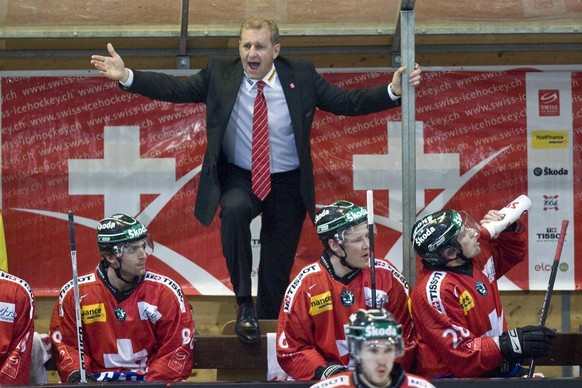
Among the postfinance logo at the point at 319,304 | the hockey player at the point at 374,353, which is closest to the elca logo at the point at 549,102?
the postfinance logo at the point at 319,304

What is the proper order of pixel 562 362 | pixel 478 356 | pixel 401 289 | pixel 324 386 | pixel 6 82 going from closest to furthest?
pixel 324 386 → pixel 478 356 → pixel 401 289 → pixel 562 362 → pixel 6 82

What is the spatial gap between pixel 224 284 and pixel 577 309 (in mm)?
1950

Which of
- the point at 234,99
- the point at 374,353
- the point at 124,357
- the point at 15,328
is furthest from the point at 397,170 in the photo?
the point at 374,353

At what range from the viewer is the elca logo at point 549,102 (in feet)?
23.2

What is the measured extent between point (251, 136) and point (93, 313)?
3.49ft

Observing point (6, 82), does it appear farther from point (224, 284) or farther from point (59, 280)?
point (224, 284)

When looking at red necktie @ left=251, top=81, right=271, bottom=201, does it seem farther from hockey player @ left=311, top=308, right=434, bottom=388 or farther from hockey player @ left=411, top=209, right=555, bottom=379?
hockey player @ left=311, top=308, right=434, bottom=388

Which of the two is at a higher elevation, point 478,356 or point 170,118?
point 170,118

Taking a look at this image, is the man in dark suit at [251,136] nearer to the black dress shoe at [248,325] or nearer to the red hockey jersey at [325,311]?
the black dress shoe at [248,325]

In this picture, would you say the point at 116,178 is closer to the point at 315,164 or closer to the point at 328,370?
the point at 315,164

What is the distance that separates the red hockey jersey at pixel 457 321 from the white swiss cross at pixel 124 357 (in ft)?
3.99

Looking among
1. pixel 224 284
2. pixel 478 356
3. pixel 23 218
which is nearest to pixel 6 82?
pixel 23 218

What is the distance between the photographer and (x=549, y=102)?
23.2 ft

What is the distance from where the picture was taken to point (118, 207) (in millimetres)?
7098
